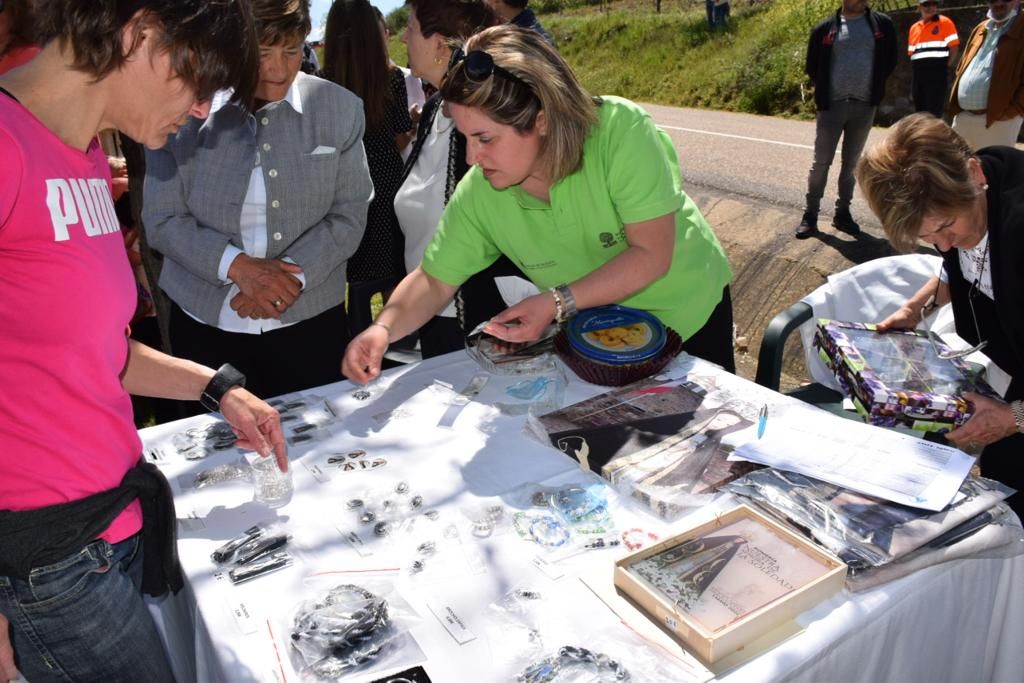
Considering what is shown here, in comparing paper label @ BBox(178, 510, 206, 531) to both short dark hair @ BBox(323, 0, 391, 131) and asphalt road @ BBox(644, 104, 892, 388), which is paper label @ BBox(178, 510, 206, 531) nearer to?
short dark hair @ BBox(323, 0, 391, 131)

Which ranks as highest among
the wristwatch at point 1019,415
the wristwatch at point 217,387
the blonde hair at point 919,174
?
the blonde hair at point 919,174

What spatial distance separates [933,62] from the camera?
6789 millimetres

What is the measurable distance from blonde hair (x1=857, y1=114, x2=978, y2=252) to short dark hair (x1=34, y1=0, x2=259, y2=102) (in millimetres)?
1490

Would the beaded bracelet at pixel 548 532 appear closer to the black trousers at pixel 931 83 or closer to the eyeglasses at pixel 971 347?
the eyeglasses at pixel 971 347

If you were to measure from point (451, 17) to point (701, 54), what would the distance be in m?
15.0

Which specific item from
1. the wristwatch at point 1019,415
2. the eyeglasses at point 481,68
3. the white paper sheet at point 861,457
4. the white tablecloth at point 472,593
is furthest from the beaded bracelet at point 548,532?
the wristwatch at point 1019,415

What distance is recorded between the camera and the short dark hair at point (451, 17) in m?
2.42

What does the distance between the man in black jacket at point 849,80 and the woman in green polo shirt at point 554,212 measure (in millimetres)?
3854

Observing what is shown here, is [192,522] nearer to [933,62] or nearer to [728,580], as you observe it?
[728,580]

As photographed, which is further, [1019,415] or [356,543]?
[1019,415]

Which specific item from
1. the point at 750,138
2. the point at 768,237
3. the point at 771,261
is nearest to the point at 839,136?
the point at 768,237

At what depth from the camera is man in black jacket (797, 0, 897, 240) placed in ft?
18.2

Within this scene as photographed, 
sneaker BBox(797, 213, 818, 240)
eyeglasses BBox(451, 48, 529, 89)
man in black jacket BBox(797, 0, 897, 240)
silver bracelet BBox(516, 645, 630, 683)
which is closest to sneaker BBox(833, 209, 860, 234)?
man in black jacket BBox(797, 0, 897, 240)

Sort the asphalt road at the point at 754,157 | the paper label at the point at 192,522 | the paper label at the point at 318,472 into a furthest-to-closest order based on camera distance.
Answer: the asphalt road at the point at 754,157
the paper label at the point at 318,472
the paper label at the point at 192,522
